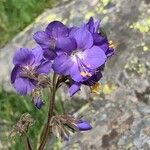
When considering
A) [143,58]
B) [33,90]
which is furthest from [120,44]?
[33,90]

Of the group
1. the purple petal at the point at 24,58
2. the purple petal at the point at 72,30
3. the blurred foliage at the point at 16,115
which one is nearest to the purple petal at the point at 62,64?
the purple petal at the point at 72,30

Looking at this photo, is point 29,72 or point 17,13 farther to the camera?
point 17,13

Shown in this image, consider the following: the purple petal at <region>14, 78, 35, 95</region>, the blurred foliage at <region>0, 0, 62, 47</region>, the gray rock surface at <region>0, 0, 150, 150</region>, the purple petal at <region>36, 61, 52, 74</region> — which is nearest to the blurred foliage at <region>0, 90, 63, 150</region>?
the gray rock surface at <region>0, 0, 150, 150</region>

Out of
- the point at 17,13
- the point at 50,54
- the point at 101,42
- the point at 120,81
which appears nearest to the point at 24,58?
the point at 50,54

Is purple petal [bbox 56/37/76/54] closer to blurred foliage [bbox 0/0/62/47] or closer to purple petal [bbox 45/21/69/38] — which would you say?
purple petal [bbox 45/21/69/38]

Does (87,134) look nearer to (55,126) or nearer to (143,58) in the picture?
(143,58)

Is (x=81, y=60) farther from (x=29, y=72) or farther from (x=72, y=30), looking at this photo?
(x=29, y=72)

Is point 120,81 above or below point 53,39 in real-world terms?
below

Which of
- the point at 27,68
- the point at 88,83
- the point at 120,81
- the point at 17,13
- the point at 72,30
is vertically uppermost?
the point at 72,30
